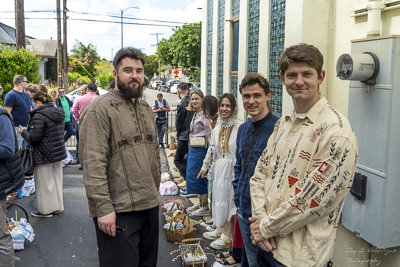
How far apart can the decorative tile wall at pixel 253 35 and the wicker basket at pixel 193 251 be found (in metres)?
2.58

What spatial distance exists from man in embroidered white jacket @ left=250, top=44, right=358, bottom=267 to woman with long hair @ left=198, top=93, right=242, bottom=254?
2.28 meters

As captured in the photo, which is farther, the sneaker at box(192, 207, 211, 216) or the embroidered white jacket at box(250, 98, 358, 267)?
the sneaker at box(192, 207, 211, 216)

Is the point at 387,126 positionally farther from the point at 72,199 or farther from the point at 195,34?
the point at 195,34

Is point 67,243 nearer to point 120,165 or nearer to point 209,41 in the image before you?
point 120,165

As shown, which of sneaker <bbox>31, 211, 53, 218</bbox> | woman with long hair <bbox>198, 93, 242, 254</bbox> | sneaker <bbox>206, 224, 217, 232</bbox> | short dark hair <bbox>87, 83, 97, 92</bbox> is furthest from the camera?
short dark hair <bbox>87, 83, 97, 92</bbox>

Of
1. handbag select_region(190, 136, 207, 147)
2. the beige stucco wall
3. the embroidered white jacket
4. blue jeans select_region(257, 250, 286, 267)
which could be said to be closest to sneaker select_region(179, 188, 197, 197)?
handbag select_region(190, 136, 207, 147)

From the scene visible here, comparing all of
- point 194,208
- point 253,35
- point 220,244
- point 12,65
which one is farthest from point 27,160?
point 12,65

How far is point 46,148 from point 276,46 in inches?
144

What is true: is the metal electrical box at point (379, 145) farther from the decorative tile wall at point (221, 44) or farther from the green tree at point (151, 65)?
the green tree at point (151, 65)

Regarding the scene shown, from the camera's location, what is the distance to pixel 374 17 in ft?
11.1

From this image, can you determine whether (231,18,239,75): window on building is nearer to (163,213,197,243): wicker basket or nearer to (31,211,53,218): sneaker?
(163,213,197,243): wicker basket

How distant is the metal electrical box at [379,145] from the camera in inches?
121

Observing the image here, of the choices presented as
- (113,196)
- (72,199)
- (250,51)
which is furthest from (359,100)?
(72,199)

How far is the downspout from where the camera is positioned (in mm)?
3334
